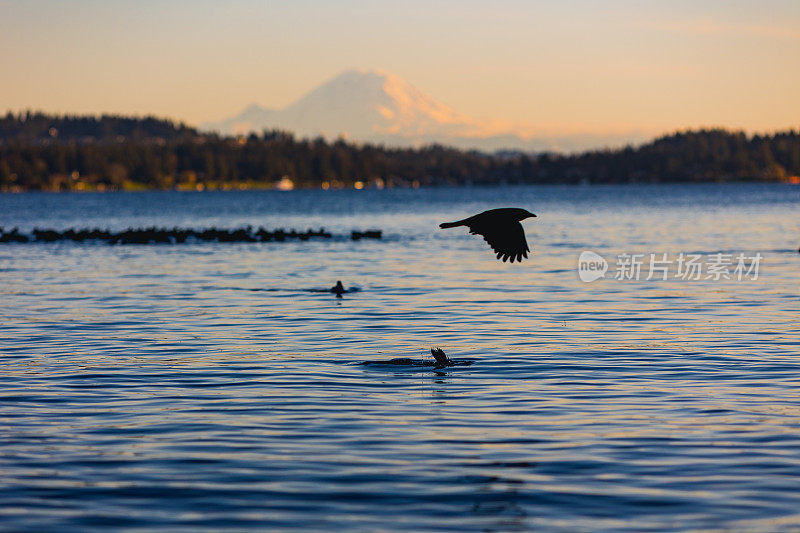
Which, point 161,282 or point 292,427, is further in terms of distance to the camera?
point 161,282

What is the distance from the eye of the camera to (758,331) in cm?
3142

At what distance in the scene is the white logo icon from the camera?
52.7 m

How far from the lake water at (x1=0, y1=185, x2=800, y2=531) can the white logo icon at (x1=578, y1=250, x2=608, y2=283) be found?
25.4 feet

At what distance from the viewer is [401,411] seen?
20.2 m

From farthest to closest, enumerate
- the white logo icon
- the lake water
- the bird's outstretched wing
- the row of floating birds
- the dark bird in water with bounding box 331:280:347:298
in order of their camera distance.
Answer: the row of floating birds → the white logo icon → the dark bird in water with bounding box 331:280:347:298 → the bird's outstretched wing → the lake water

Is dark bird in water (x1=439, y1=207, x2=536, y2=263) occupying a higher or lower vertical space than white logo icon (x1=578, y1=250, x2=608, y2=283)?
higher

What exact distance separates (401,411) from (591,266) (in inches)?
1611

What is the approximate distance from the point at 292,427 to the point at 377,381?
4894mm

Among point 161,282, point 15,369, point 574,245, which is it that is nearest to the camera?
point 15,369

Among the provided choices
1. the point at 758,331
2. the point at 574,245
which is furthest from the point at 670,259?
the point at 758,331

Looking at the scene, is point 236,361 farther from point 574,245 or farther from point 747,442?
point 574,245

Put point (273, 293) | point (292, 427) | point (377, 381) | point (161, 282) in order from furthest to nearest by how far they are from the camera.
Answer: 1. point (161, 282)
2. point (273, 293)
3. point (377, 381)
4. point (292, 427)
